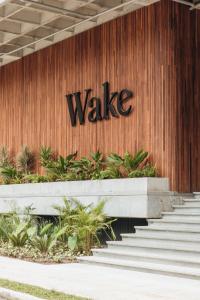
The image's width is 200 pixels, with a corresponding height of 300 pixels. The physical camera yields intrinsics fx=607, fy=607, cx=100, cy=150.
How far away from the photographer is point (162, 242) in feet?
39.5

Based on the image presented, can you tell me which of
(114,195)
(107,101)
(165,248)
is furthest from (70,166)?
(165,248)

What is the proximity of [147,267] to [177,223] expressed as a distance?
215 centimetres

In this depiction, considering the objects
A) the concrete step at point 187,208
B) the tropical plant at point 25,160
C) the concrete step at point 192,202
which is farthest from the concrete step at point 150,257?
the tropical plant at point 25,160

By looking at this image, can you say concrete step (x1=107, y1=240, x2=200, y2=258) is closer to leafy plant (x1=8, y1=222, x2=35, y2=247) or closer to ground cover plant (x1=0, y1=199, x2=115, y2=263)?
ground cover plant (x1=0, y1=199, x2=115, y2=263)

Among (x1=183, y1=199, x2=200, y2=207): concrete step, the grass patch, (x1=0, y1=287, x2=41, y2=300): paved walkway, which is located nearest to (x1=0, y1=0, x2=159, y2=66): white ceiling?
(x1=183, y1=199, x2=200, y2=207): concrete step

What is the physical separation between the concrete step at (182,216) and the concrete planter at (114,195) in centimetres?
24

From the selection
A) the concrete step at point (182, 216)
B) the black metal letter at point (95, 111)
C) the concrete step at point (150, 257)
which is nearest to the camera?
the concrete step at point (150, 257)

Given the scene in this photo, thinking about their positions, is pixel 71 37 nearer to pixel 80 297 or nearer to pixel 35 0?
pixel 35 0

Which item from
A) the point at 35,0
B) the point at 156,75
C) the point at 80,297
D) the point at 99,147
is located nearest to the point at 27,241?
the point at 99,147

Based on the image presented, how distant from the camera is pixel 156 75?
48.3 ft

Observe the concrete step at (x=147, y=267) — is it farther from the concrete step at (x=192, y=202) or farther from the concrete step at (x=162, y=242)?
the concrete step at (x=192, y=202)

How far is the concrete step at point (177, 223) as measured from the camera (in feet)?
39.6

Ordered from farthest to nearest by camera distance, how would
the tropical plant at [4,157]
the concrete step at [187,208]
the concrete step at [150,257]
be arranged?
1. the tropical plant at [4,157]
2. the concrete step at [187,208]
3. the concrete step at [150,257]

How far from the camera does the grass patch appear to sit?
8139 mm
